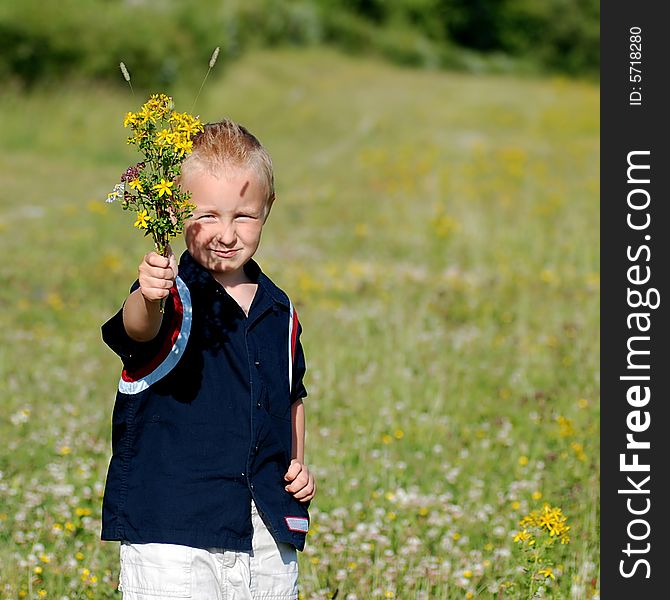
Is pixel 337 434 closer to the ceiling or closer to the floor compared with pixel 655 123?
closer to the floor

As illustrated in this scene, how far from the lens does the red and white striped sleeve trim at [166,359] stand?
285 cm

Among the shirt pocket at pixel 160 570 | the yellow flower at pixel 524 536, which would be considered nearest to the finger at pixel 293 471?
the shirt pocket at pixel 160 570

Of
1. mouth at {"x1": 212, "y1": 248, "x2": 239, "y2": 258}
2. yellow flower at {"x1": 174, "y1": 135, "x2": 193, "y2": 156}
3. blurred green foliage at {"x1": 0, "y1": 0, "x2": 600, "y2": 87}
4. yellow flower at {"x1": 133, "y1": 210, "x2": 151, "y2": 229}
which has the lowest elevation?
yellow flower at {"x1": 133, "y1": 210, "x2": 151, "y2": 229}

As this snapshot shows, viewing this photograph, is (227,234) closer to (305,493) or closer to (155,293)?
(155,293)

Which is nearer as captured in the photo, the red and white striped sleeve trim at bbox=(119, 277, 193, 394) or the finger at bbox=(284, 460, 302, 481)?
the red and white striped sleeve trim at bbox=(119, 277, 193, 394)

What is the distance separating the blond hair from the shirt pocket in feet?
3.24

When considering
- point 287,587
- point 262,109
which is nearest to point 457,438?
point 287,587

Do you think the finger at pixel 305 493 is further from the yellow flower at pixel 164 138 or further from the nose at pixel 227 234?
the yellow flower at pixel 164 138

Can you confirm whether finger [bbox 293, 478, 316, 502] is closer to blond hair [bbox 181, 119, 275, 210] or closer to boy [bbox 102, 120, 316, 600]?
boy [bbox 102, 120, 316, 600]

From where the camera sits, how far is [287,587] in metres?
3.02

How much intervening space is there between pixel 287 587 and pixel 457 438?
313cm

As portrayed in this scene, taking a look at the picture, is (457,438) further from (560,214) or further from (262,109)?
(262,109)

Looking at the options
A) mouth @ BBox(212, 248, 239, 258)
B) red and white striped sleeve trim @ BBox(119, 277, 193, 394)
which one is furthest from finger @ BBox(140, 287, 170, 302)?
mouth @ BBox(212, 248, 239, 258)

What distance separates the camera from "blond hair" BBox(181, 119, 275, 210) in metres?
2.94
